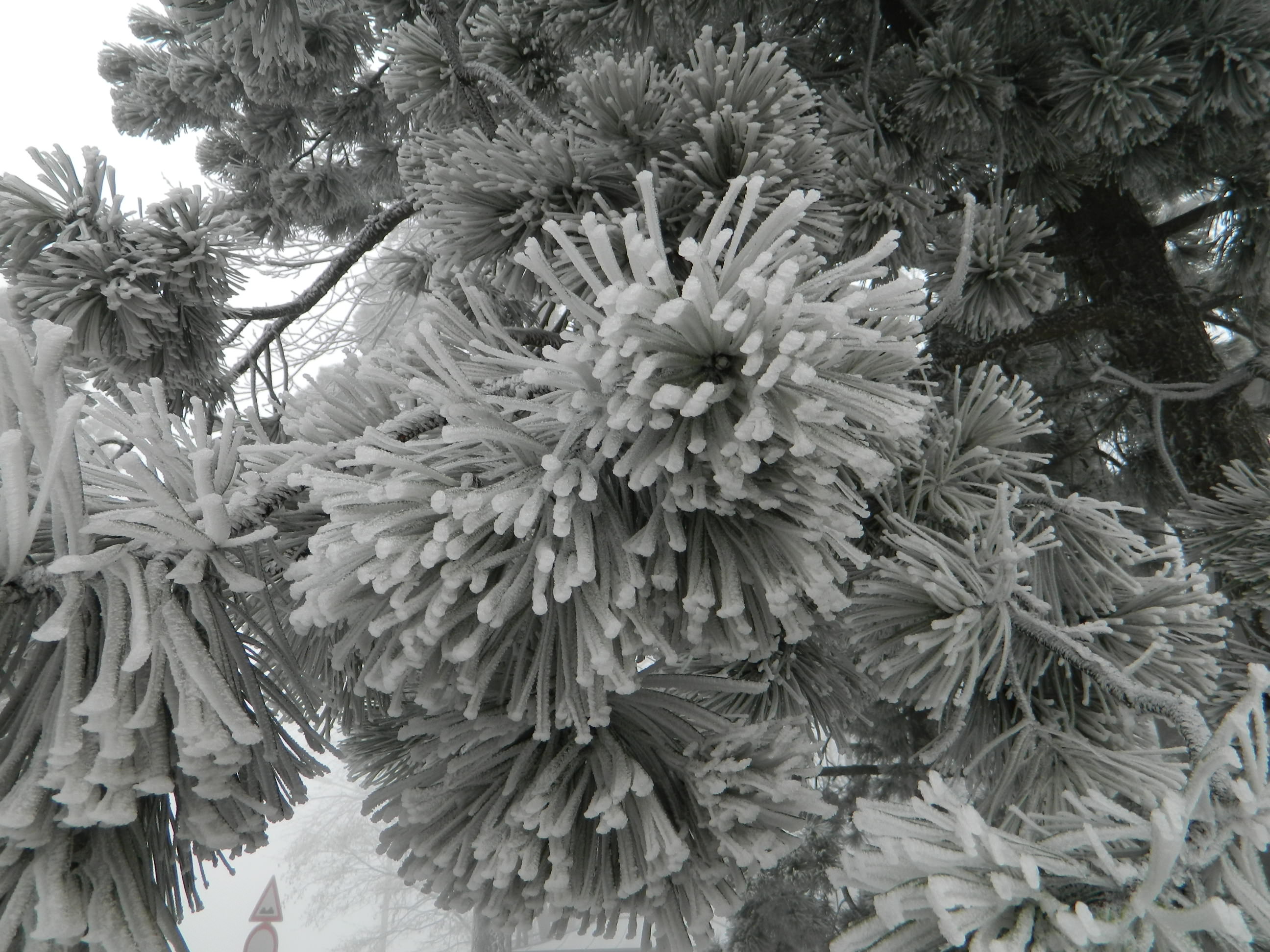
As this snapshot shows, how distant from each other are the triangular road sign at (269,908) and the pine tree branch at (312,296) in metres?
2.90

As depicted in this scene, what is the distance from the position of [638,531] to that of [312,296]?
49 cm

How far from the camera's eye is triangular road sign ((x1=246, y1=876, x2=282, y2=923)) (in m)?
2.82

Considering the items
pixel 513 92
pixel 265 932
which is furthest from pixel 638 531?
pixel 265 932

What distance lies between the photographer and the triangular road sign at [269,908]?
9.25 feet

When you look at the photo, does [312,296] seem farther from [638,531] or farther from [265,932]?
[265,932]

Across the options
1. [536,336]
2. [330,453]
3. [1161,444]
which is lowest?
[1161,444]

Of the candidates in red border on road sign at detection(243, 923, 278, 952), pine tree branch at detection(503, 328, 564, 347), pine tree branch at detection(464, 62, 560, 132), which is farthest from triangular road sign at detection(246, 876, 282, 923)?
pine tree branch at detection(464, 62, 560, 132)

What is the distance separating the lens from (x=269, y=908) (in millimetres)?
2869

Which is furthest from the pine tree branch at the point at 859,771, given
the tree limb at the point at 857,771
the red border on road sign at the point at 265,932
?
the red border on road sign at the point at 265,932

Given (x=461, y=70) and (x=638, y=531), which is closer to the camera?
(x=638, y=531)

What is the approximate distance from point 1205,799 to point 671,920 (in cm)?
27

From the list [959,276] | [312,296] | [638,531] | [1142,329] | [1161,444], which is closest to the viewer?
[638,531]

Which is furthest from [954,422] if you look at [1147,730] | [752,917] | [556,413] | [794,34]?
[752,917]

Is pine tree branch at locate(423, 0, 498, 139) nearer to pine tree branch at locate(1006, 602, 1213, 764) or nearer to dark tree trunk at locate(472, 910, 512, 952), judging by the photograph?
pine tree branch at locate(1006, 602, 1213, 764)
